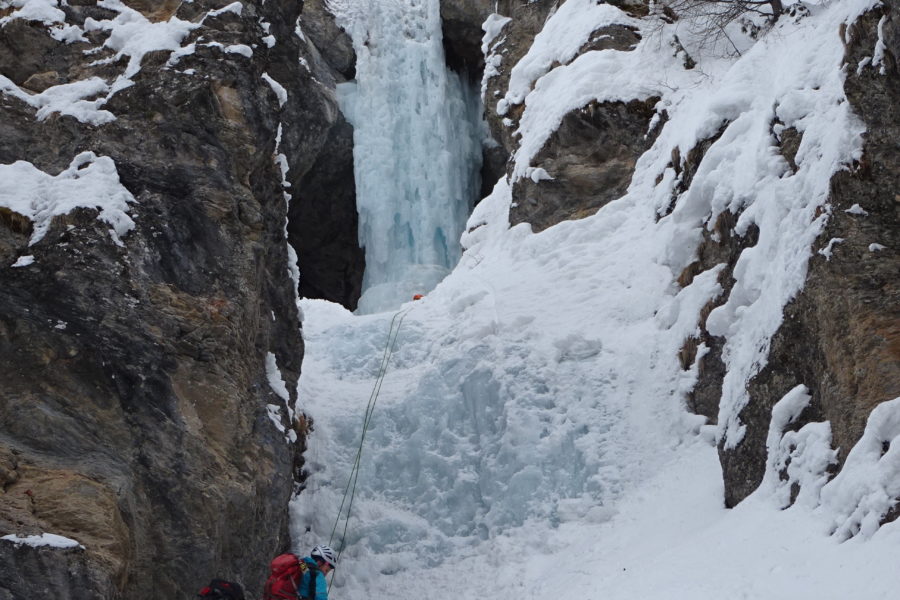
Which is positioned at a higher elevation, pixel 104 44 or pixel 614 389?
pixel 104 44

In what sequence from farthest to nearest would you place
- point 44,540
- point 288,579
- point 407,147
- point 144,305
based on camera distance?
1. point 407,147
2. point 144,305
3. point 288,579
4. point 44,540

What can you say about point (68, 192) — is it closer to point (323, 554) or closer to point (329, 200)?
point (323, 554)

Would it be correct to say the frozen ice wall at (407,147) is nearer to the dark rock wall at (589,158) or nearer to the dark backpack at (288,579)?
the dark rock wall at (589,158)

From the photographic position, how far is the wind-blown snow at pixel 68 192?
900 centimetres

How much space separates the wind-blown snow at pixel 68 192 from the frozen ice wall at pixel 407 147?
40.3ft

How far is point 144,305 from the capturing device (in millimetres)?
9109

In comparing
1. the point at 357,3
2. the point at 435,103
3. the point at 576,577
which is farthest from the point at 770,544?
the point at 357,3

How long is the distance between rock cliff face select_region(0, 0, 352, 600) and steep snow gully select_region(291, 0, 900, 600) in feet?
5.25

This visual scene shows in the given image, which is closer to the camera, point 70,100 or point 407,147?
point 70,100

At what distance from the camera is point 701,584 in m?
7.32

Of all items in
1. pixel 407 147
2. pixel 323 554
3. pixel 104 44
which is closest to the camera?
pixel 323 554

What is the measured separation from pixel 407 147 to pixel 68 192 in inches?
616

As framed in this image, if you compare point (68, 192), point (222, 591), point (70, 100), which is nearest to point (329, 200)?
point (70, 100)

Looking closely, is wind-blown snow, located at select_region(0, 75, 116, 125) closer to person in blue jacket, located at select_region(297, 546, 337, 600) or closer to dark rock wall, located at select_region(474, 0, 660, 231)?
person in blue jacket, located at select_region(297, 546, 337, 600)
